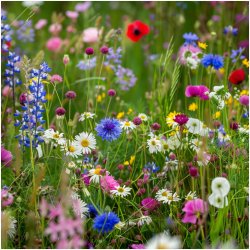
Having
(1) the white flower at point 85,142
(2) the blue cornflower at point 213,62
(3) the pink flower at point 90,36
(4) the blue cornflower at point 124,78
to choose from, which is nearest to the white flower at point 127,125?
(1) the white flower at point 85,142

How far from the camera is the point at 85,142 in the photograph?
1.77 metres

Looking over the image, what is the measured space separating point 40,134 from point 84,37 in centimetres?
115

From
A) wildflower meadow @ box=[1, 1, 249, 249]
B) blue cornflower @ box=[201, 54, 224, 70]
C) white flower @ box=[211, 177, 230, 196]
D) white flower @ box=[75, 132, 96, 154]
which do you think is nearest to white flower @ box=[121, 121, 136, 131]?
wildflower meadow @ box=[1, 1, 249, 249]

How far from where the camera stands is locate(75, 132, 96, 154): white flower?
1757 mm

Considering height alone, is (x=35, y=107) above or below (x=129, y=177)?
above

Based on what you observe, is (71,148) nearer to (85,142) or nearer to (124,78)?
(85,142)

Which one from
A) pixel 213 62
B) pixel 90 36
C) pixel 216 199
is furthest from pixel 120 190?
pixel 90 36

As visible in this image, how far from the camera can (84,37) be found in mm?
2980

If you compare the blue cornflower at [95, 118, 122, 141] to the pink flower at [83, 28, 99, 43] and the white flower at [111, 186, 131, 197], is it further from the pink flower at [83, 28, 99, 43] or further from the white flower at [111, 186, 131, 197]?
the pink flower at [83, 28, 99, 43]

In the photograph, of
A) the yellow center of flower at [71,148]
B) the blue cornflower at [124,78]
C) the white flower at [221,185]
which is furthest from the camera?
the blue cornflower at [124,78]

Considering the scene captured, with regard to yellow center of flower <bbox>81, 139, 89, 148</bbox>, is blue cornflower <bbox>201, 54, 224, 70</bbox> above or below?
above

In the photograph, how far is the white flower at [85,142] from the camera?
69.2 inches

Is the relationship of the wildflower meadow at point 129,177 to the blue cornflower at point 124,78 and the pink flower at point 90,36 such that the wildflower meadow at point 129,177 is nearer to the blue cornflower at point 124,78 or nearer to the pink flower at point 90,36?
the blue cornflower at point 124,78

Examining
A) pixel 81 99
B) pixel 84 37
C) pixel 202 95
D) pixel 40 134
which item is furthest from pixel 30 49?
pixel 202 95
